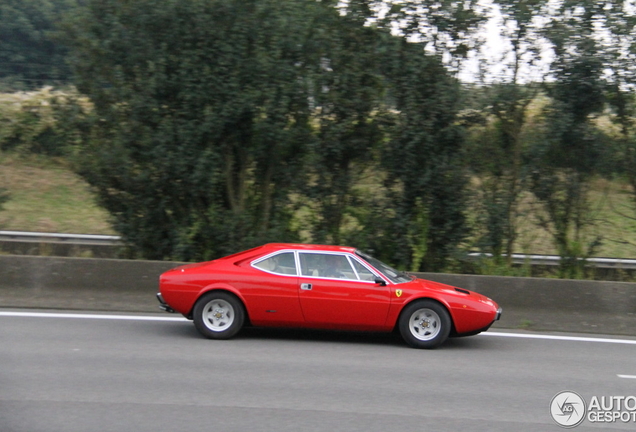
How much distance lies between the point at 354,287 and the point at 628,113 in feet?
22.8

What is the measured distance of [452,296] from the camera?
8.53m

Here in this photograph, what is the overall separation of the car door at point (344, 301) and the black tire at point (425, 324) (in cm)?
30

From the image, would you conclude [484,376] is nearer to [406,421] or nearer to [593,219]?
[406,421]

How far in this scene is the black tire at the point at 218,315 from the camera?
28.1ft

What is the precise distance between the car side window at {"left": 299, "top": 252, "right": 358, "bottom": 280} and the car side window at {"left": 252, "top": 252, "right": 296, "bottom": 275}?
135 millimetres

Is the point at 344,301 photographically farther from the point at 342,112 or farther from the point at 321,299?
the point at 342,112

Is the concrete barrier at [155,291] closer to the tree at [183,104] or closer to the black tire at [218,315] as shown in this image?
the tree at [183,104]

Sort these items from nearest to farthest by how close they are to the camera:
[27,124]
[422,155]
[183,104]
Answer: [183,104] → [422,155] → [27,124]

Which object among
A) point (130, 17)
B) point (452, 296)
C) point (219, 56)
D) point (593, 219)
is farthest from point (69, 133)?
point (593, 219)

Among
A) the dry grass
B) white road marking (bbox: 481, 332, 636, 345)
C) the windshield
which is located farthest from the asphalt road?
the dry grass

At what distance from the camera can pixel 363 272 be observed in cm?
860

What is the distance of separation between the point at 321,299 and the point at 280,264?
76cm

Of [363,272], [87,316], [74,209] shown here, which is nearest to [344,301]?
[363,272]

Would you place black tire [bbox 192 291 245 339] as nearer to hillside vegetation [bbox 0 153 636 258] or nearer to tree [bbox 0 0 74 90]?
hillside vegetation [bbox 0 153 636 258]
